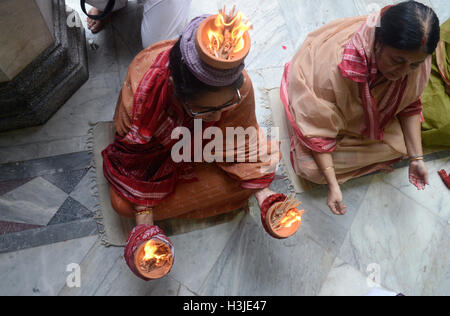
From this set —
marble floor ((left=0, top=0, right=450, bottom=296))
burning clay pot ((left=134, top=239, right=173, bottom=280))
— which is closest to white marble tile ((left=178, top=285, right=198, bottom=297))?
marble floor ((left=0, top=0, right=450, bottom=296))

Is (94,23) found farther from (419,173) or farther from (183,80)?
(419,173)

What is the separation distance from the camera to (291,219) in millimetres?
1731

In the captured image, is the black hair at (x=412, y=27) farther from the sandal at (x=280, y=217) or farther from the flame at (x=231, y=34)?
the sandal at (x=280, y=217)

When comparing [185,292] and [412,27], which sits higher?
[412,27]

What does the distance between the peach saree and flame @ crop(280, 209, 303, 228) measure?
0.44 m

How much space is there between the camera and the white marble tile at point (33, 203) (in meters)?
2.02

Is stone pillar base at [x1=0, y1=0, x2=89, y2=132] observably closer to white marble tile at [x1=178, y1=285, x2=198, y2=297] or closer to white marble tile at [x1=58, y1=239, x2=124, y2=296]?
white marble tile at [x1=58, y1=239, x2=124, y2=296]

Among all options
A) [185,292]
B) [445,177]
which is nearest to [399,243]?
[445,177]

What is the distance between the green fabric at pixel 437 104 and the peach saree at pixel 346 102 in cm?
30

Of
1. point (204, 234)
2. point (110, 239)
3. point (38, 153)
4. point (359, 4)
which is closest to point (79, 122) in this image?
point (38, 153)

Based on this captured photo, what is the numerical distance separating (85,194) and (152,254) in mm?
758

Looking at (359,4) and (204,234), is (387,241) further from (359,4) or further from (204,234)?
(359,4)

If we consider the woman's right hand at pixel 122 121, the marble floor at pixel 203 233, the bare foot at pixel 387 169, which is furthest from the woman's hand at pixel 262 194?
the bare foot at pixel 387 169

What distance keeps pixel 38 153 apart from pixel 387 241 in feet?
7.53
